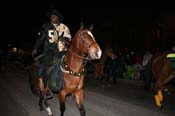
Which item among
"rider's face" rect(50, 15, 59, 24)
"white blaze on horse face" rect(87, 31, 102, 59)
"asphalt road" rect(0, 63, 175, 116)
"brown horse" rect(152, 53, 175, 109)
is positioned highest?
Answer: "rider's face" rect(50, 15, 59, 24)

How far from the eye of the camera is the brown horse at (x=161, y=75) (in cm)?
1096

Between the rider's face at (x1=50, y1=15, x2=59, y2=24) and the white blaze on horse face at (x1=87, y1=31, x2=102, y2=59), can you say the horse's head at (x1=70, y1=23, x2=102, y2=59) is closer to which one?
the white blaze on horse face at (x1=87, y1=31, x2=102, y2=59)

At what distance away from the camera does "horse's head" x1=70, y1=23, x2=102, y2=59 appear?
7121 mm

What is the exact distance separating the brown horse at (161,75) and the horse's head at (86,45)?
4149mm

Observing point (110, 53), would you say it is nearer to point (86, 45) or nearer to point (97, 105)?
point (97, 105)

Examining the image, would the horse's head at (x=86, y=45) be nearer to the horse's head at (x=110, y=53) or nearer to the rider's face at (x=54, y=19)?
the rider's face at (x=54, y=19)

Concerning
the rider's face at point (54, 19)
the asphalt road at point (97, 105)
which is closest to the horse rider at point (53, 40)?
the rider's face at point (54, 19)

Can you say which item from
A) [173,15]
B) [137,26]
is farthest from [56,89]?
[137,26]

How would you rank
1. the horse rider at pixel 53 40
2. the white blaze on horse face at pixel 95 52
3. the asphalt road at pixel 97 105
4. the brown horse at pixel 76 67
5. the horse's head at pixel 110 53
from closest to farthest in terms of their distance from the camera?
the white blaze on horse face at pixel 95 52 → the brown horse at pixel 76 67 → the horse rider at pixel 53 40 → the asphalt road at pixel 97 105 → the horse's head at pixel 110 53

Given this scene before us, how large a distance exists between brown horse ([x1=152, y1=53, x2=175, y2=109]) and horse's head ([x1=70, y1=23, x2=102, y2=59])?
13.6 feet

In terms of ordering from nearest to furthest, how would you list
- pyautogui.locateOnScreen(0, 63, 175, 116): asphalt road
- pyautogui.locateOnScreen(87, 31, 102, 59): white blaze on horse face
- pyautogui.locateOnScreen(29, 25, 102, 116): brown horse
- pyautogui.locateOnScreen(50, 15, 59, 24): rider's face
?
pyautogui.locateOnScreen(87, 31, 102, 59): white blaze on horse face
pyautogui.locateOnScreen(29, 25, 102, 116): brown horse
pyautogui.locateOnScreen(50, 15, 59, 24): rider's face
pyautogui.locateOnScreen(0, 63, 175, 116): asphalt road

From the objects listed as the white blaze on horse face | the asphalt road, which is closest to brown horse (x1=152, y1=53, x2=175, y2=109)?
the asphalt road

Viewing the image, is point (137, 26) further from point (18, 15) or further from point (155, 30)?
point (18, 15)

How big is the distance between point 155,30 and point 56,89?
28237 millimetres
